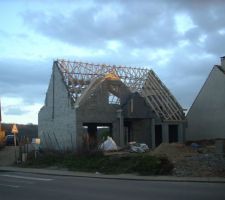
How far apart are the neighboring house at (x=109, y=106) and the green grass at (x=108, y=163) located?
6131 millimetres

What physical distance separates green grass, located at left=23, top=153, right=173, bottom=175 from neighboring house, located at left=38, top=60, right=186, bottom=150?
6131 mm

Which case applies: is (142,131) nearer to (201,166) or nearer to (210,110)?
(210,110)

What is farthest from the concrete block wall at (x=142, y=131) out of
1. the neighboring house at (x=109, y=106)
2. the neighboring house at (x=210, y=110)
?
the neighboring house at (x=210, y=110)

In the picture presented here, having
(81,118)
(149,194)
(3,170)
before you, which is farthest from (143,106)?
(149,194)

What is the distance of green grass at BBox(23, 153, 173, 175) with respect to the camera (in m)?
27.2

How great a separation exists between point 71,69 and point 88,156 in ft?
46.4

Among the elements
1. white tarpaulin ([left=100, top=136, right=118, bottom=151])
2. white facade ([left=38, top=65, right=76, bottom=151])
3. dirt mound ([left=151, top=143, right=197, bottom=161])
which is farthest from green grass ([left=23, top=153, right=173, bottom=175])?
white facade ([left=38, top=65, right=76, bottom=151])

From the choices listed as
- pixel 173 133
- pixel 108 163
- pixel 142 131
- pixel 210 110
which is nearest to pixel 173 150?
pixel 108 163

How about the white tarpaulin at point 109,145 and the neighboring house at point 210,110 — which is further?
the neighboring house at point 210,110

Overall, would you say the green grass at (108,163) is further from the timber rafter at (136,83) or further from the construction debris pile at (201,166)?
the timber rafter at (136,83)

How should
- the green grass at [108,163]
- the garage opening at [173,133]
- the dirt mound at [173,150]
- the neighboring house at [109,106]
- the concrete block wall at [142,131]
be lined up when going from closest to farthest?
the green grass at [108,163] → the dirt mound at [173,150] → the neighboring house at [109,106] → the concrete block wall at [142,131] → the garage opening at [173,133]

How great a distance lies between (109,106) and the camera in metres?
45.3

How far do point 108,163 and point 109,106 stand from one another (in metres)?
14.6

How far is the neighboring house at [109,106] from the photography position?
44438mm
